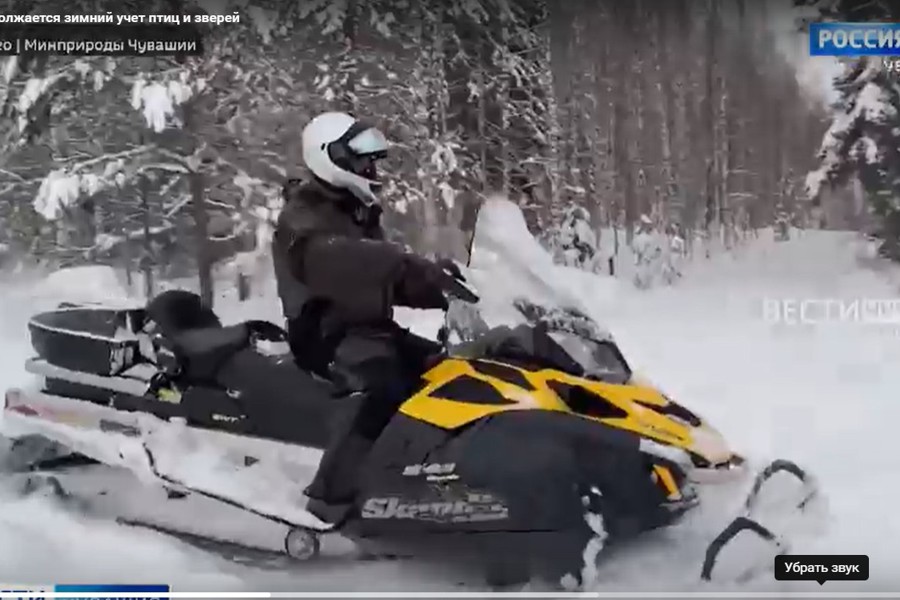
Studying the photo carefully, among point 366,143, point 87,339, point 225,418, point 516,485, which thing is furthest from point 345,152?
point 516,485

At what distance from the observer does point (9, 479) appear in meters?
2.96

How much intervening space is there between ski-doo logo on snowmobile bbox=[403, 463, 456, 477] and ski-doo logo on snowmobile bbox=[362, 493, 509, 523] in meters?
0.09

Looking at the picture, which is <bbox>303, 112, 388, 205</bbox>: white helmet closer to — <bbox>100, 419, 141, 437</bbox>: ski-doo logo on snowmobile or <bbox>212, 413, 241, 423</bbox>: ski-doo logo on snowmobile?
<bbox>212, 413, 241, 423</bbox>: ski-doo logo on snowmobile

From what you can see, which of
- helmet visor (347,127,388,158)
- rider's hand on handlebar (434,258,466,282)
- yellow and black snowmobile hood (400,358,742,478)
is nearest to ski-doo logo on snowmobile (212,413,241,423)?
yellow and black snowmobile hood (400,358,742,478)

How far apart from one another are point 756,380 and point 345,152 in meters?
1.39

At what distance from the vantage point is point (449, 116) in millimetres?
2863

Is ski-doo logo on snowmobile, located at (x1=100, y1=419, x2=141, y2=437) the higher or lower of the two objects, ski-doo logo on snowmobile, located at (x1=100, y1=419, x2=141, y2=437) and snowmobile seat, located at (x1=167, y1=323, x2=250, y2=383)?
the lower

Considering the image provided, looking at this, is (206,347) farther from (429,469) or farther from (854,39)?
(854,39)

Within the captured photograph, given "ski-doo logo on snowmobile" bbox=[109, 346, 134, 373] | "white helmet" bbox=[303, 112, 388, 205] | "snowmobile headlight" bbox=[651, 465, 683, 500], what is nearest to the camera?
"snowmobile headlight" bbox=[651, 465, 683, 500]

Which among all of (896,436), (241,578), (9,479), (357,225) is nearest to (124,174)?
(357,225)

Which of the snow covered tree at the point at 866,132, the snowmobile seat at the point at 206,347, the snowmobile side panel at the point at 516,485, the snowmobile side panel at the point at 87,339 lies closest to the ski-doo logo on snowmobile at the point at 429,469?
the snowmobile side panel at the point at 516,485

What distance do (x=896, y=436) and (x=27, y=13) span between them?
289 cm

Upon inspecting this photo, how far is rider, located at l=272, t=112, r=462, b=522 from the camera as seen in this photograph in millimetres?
2727

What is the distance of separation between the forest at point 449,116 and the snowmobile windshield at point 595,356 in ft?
0.98
